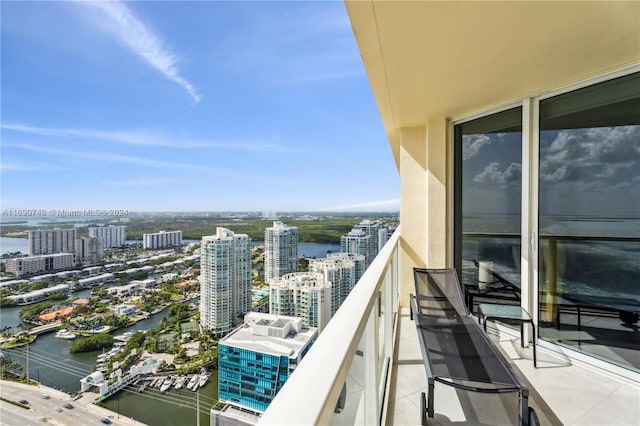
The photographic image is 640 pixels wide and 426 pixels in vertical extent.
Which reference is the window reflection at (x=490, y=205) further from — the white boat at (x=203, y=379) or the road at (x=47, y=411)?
the road at (x=47, y=411)

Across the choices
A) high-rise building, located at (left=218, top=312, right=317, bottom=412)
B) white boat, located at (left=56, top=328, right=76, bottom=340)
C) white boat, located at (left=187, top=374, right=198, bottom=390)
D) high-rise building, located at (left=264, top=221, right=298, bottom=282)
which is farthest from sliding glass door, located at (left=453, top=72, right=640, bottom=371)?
white boat, located at (left=56, top=328, right=76, bottom=340)

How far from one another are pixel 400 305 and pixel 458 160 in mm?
2132

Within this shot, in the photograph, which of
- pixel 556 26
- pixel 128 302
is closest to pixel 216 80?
pixel 128 302

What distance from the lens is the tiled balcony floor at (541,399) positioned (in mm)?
1999

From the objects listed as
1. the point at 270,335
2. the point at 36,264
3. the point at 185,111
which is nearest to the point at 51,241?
the point at 36,264

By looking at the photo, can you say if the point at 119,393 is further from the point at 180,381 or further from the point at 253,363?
the point at 253,363

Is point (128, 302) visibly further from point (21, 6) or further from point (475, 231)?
point (21, 6)

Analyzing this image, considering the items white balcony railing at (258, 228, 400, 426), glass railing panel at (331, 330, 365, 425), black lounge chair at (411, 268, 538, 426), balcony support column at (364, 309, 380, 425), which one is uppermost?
white balcony railing at (258, 228, 400, 426)

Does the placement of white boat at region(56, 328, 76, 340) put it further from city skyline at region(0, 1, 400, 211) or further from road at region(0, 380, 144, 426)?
city skyline at region(0, 1, 400, 211)

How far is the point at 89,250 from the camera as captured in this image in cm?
736

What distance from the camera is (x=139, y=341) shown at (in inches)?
234

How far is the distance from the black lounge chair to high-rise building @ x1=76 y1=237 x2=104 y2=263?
24.8 feet

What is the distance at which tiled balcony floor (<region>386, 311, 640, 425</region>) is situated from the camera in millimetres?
1999

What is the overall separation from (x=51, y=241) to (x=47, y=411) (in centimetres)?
375
